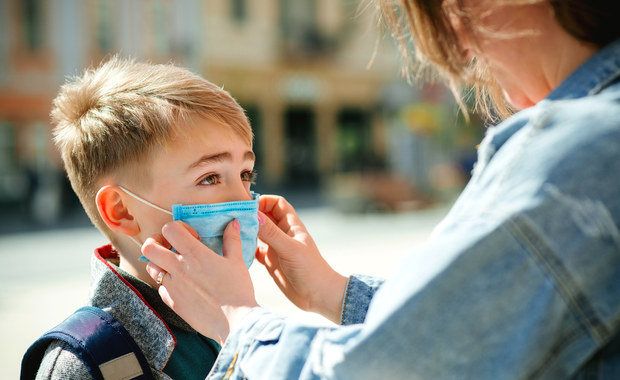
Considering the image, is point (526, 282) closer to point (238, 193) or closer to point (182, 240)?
point (182, 240)

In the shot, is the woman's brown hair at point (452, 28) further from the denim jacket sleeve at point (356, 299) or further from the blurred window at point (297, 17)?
the blurred window at point (297, 17)

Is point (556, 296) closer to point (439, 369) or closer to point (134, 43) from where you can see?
point (439, 369)

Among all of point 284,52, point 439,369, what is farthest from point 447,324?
point 284,52

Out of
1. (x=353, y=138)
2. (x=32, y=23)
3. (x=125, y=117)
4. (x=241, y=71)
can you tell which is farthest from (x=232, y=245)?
(x=353, y=138)

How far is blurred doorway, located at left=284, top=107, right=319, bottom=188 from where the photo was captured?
23.8 meters

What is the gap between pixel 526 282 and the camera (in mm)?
739

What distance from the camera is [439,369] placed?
755mm

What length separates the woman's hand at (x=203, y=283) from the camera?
1169mm

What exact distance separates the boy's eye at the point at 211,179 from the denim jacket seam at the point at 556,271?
1.09 meters

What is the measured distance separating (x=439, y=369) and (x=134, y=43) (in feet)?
66.4

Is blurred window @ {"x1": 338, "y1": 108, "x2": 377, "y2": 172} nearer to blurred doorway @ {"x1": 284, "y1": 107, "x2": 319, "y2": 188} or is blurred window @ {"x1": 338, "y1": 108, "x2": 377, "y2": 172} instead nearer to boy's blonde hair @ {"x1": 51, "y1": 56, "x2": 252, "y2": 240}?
blurred doorway @ {"x1": 284, "y1": 107, "x2": 319, "y2": 188}

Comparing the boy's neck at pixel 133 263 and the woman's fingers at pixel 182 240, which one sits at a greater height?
the woman's fingers at pixel 182 240

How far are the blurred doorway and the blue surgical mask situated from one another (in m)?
21.8

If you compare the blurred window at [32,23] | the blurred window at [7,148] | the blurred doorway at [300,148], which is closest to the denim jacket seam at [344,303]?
the blurred window at [7,148]
